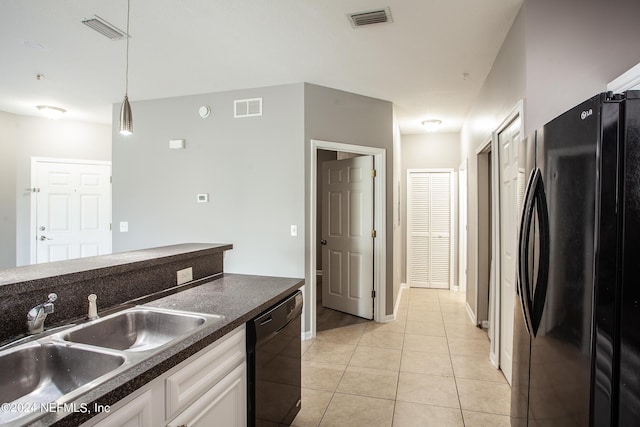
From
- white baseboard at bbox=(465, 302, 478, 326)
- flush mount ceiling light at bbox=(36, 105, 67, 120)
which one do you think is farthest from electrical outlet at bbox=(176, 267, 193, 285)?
flush mount ceiling light at bbox=(36, 105, 67, 120)

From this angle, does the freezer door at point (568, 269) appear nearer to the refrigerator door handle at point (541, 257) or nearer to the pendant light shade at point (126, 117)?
the refrigerator door handle at point (541, 257)

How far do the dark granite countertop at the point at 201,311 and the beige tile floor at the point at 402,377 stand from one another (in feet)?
3.14

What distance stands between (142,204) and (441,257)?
4.73 meters

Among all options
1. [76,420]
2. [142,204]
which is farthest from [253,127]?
[76,420]

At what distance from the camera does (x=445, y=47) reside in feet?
9.48

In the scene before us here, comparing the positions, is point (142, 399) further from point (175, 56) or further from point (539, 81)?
point (175, 56)

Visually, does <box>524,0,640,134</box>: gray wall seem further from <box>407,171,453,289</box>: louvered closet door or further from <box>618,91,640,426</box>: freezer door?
<box>407,171,453,289</box>: louvered closet door

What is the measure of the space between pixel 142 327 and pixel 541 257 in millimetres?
1773

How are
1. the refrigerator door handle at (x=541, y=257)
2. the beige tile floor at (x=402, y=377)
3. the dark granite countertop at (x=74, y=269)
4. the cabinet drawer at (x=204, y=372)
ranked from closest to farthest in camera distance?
the cabinet drawer at (x=204, y=372) < the dark granite countertop at (x=74, y=269) < the refrigerator door handle at (x=541, y=257) < the beige tile floor at (x=402, y=377)

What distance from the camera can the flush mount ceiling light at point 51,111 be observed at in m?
4.62

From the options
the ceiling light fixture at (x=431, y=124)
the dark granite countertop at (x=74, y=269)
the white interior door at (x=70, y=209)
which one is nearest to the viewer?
the dark granite countertop at (x=74, y=269)

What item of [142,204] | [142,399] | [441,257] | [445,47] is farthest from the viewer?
[441,257]

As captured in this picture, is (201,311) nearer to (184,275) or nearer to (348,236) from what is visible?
(184,275)

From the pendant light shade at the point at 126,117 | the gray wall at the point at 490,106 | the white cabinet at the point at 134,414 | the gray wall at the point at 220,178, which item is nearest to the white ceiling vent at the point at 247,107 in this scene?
the gray wall at the point at 220,178
